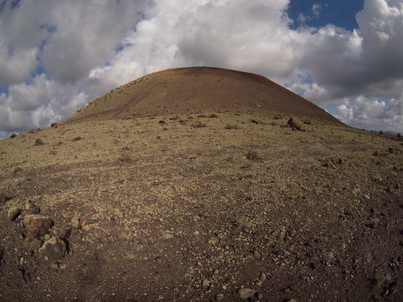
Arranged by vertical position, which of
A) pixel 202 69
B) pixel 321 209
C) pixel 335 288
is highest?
pixel 202 69

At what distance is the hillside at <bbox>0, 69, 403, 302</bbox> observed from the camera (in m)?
4.47

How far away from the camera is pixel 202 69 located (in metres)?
35.8

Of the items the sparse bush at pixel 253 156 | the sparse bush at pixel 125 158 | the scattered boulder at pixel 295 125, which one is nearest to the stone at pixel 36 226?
the sparse bush at pixel 125 158

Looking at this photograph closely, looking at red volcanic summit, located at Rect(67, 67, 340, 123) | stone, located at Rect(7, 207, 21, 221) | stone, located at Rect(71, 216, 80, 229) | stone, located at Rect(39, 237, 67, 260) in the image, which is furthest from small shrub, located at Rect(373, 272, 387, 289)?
red volcanic summit, located at Rect(67, 67, 340, 123)

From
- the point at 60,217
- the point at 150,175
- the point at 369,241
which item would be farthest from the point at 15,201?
the point at 369,241

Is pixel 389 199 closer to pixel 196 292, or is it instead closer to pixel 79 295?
pixel 196 292

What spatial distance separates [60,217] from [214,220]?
299cm

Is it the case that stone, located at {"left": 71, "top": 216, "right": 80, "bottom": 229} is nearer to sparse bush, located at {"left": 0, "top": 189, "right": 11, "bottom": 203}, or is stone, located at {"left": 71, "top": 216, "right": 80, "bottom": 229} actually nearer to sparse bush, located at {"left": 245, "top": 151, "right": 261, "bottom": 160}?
sparse bush, located at {"left": 0, "top": 189, "right": 11, "bottom": 203}

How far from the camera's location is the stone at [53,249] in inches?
197

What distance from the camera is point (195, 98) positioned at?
1038 inches

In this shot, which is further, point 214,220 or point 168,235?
point 214,220

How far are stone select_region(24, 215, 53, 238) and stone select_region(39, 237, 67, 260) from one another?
37 centimetres

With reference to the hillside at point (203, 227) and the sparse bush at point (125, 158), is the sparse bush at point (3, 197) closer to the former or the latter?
the hillside at point (203, 227)

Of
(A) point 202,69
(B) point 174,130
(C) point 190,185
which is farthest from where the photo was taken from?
(A) point 202,69
